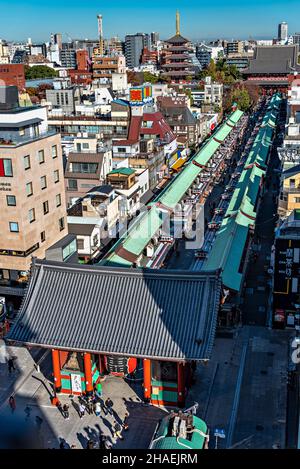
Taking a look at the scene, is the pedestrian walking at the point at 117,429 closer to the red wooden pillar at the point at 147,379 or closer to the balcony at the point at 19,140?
the red wooden pillar at the point at 147,379

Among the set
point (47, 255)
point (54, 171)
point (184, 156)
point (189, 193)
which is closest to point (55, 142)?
point (54, 171)

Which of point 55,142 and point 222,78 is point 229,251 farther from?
point 222,78

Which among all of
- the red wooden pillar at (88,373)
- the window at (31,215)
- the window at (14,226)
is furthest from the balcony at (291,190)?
the red wooden pillar at (88,373)

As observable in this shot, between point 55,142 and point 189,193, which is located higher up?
point 55,142

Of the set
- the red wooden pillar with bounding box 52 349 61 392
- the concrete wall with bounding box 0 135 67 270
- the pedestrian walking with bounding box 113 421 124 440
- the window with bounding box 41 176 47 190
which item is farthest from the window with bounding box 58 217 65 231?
the pedestrian walking with bounding box 113 421 124 440

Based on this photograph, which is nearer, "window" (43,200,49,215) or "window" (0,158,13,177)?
"window" (0,158,13,177)

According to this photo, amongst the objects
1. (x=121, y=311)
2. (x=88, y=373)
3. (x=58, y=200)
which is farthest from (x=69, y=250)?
(x=88, y=373)

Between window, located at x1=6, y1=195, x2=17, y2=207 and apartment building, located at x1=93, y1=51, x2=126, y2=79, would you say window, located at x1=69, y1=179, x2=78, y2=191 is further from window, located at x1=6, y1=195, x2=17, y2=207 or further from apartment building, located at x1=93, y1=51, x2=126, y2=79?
apartment building, located at x1=93, y1=51, x2=126, y2=79

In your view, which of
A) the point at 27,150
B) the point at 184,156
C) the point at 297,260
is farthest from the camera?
the point at 184,156
